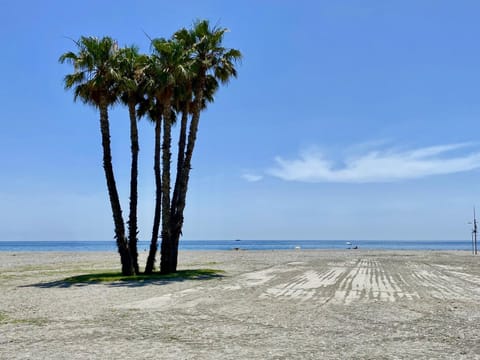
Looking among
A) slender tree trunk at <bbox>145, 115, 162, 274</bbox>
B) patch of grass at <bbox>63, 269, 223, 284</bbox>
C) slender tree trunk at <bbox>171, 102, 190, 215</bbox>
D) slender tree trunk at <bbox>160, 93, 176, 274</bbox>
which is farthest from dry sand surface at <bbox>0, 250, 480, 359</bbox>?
slender tree trunk at <bbox>171, 102, 190, 215</bbox>

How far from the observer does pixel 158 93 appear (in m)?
24.4

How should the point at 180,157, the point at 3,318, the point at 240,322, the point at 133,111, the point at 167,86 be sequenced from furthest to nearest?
the point at 180,157, the point at 133,111, the point at 167,86, the point at 3,318, the point at 240,322

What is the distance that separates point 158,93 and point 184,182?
4.66 meters

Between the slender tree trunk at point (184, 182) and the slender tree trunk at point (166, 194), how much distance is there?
0.25 m

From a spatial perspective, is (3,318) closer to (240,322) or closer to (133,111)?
(240,322)

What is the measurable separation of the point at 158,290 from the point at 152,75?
37.8 feet

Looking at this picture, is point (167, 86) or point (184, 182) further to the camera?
point (184, 182)

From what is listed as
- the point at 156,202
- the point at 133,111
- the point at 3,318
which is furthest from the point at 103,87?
the point at 3,318

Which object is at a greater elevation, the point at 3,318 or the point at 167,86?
the point at 167,86

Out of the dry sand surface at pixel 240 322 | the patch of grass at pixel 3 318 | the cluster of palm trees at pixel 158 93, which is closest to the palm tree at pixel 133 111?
the cluster of palm trees at pixel 158 93

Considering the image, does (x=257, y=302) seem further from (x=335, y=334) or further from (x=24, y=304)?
(x=24, y=304)

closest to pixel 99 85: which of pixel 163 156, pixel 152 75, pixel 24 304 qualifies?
pixel 152 75

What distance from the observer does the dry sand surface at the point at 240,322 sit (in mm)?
8383

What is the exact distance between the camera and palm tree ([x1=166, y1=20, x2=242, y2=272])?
24.9m
